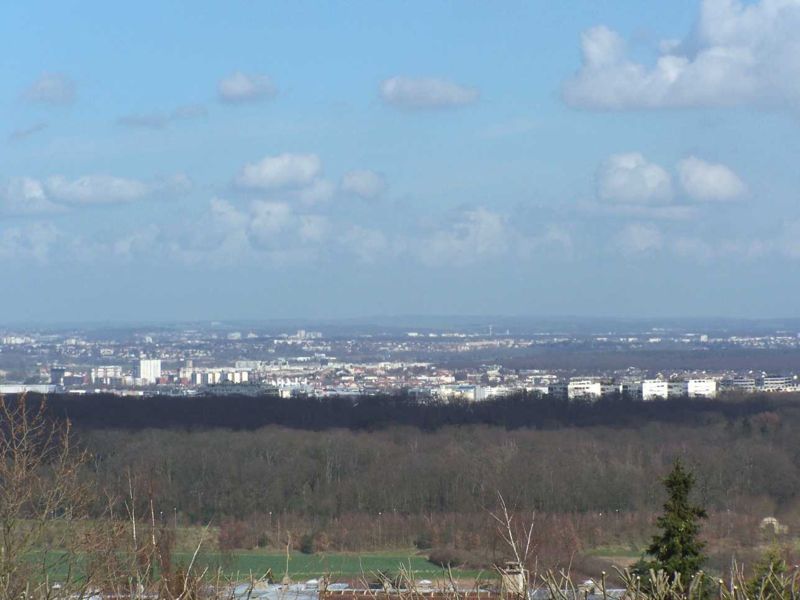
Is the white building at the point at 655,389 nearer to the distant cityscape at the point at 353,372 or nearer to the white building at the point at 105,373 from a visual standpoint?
the distant cityscape at the point at 353,372

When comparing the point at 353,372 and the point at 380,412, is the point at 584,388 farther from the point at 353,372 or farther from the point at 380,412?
the point at 353,372

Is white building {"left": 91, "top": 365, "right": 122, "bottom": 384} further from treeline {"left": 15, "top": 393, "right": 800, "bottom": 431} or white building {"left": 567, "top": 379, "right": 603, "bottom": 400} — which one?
treeline {"left": 15, "top": 393, "right": 800, "bottom": 431}

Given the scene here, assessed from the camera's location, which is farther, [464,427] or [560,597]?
[464,427]

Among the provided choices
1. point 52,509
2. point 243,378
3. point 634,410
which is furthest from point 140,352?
point 52,509

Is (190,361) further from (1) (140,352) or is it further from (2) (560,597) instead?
(2) (560,597)

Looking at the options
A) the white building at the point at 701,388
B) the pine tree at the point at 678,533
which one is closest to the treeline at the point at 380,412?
the white building at the point at 701,388

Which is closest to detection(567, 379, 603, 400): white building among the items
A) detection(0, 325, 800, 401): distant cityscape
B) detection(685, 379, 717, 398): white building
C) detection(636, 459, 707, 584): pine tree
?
detection(0, 325, 800, 401): distant cityscape

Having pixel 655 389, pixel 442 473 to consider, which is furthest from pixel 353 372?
pixel 442 473
